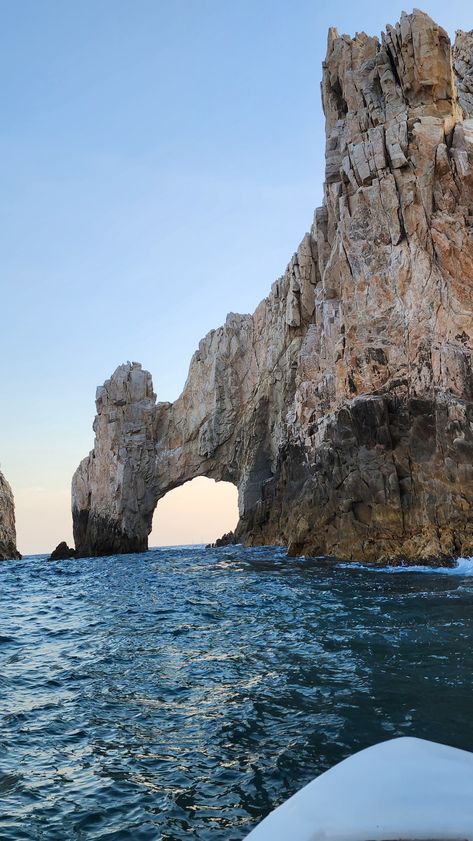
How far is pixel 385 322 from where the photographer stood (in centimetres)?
3244

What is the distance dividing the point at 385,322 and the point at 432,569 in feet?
46.4

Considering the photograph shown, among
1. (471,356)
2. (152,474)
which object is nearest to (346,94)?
(471,356)

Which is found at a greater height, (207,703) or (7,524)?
(7,524)

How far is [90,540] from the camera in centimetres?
5975

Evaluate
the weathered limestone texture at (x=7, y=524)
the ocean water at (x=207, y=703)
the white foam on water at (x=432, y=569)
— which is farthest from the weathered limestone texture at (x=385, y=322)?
the weathered limestone texture at (x=7, y=524)

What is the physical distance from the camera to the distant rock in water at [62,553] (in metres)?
61.0

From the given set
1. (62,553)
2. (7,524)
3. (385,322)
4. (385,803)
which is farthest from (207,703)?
(7,524)

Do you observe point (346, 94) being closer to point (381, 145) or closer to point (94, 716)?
point (381, 145)

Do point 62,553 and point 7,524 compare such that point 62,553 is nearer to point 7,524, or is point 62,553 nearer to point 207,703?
point 7,524

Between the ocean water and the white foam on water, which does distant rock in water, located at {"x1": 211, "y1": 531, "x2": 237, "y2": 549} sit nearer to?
the white foam on water

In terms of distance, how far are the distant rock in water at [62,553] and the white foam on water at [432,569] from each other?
4201 cm

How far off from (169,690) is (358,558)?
22.3 meters

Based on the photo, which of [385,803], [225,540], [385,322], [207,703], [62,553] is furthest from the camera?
[225,540]

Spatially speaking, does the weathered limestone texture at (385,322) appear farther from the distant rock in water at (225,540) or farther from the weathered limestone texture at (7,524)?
the weathered limestone texture at (7,524)
